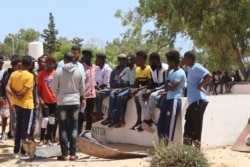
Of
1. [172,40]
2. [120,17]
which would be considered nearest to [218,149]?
[172,40]

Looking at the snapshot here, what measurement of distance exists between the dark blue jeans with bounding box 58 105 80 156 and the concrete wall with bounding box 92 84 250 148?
168 cm

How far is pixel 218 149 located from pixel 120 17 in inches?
763

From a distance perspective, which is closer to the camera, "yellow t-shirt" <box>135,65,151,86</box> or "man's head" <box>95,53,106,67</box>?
"yellow t-shirt" <box>135,65,151,86</box>

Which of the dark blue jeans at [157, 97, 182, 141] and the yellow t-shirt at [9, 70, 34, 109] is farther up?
the yellow t-shirt at [9, 70, 34, 109]

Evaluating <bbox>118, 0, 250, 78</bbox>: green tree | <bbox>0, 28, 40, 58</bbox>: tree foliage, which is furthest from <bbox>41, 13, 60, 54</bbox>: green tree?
<bbox>118, 0, 250, 78</bbox>: green tree

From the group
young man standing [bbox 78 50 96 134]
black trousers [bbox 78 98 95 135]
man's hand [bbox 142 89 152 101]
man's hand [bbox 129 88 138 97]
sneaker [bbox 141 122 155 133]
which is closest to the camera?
man's hand [bbox 142 89 152 101]

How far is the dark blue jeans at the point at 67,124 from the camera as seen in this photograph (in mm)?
8336

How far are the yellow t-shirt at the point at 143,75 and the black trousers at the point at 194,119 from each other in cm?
116

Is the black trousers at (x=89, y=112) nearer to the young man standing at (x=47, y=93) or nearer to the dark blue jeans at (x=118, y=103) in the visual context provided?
the dark blue jeans at (x=118, y=103)

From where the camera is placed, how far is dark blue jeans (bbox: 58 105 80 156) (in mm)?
8336

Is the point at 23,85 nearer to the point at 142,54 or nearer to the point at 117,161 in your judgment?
the point at 117,161

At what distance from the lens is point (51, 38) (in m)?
71.8

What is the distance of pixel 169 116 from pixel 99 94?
7.14ft

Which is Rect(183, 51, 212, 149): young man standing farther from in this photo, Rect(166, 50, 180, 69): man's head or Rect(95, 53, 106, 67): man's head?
Rect(95, 53, 106, 67): man's head
